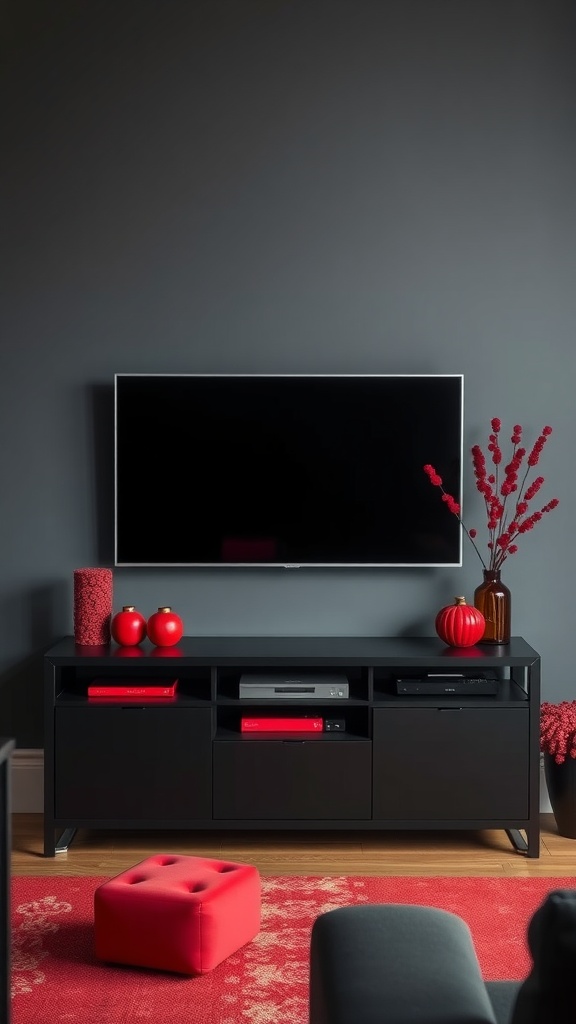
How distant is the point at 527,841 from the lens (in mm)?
3639

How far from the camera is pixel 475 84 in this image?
397 cm

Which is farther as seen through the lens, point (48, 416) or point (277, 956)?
point (48, 416)

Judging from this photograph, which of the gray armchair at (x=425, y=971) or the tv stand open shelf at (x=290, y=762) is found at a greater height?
the gray armchair at (x=425, y=971)

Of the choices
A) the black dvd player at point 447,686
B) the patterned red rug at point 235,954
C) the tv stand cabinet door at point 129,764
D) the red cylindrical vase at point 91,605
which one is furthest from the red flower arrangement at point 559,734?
the red cylindrical vase at point 91,605

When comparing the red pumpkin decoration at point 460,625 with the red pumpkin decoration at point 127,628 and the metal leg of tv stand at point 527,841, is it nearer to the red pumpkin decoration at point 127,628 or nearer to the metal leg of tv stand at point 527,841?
the metal leg of tv stand at point 527,841

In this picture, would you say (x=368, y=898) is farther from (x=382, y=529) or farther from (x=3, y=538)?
(x=3, y=538)

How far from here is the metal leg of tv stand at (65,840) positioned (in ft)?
11.7

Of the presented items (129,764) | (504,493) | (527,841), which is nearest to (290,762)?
(129,764)

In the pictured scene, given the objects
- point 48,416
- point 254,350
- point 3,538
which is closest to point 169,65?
point 254,350

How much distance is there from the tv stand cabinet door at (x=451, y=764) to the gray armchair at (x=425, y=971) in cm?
188

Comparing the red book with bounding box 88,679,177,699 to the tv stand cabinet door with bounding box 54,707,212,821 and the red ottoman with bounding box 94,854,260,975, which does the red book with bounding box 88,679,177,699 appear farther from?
the red ottoman with bounding box 94,854,260,975

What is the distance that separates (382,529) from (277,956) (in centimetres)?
166

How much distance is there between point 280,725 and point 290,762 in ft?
0.43

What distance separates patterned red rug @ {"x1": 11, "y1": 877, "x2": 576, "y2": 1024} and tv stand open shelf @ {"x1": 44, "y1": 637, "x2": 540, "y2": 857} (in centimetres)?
31
